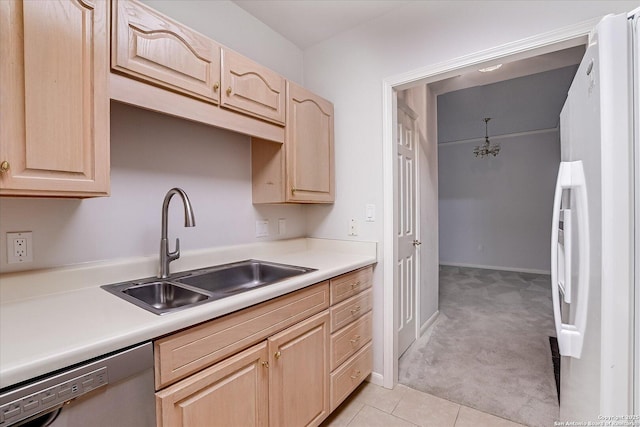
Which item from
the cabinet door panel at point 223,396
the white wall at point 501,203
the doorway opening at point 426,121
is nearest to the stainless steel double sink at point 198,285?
the cabinet door panel at point 223,396

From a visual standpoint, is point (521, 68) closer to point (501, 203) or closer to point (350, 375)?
point (350, 375)

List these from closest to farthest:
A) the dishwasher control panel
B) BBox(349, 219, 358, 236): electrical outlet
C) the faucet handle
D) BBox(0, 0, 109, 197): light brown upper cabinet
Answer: the dishwasher control panel → BBox(0, 0, 109, 197): light brown upper cabinet → the faucet handle → BBox(349, 219, 358, 236): electrical outlet

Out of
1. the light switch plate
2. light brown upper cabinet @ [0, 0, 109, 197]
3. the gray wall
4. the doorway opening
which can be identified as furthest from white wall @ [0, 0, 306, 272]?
the gray wall

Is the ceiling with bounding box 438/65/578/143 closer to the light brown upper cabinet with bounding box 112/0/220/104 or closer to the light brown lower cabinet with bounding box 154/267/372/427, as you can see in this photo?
the light brown lower cabinet with bounding box 154/267/372/427

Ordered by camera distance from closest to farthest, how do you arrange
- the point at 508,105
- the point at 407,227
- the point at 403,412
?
the point at 403,412
the point at 407,227
the point at 508,105

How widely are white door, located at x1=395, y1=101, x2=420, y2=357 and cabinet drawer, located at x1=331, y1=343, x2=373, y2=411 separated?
1.40 ft

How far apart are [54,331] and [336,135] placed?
6.15 ft

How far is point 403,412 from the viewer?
175 cm

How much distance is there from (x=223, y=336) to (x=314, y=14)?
202cm

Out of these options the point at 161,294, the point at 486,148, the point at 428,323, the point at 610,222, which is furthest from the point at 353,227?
the point at 486,148

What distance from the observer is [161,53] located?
47.4 inches

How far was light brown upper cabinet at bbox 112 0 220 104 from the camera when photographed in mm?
1094

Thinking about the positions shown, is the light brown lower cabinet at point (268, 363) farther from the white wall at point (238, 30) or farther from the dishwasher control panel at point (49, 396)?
the white wall at point (238, 30)

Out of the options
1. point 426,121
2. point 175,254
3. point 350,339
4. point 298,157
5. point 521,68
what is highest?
point 521,68
